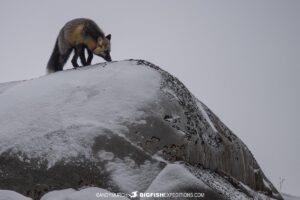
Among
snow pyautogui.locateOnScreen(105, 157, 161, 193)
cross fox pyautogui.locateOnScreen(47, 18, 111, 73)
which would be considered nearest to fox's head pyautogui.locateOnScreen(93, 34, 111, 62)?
cross fox pyautogui.locateOnScreen(47, 18, 111, 73)

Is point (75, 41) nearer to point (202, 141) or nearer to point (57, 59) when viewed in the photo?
point (57, 59)

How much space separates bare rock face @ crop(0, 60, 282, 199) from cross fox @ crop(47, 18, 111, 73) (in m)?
2.54

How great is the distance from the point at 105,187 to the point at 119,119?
0.82m

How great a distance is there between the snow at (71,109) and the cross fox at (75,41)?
252 cm

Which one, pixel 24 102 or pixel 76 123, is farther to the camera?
pixel 24 102

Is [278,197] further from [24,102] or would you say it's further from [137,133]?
[24,102]

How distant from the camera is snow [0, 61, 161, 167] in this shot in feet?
14.6

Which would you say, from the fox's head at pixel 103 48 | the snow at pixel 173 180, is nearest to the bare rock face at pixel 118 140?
the snow at pixel 173 180

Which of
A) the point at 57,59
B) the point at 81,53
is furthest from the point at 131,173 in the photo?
the point at 57,59

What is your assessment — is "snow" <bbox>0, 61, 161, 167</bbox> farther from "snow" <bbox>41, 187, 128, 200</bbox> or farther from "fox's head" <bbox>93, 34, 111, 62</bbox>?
"fox's head" <bbox>93, 34, 111, 62</bbox>

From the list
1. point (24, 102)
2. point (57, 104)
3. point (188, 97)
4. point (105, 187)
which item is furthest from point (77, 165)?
point (188, 97)

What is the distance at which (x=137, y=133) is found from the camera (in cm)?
447

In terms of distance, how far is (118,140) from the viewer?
436 cm

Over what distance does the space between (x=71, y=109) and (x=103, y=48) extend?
410 cm
